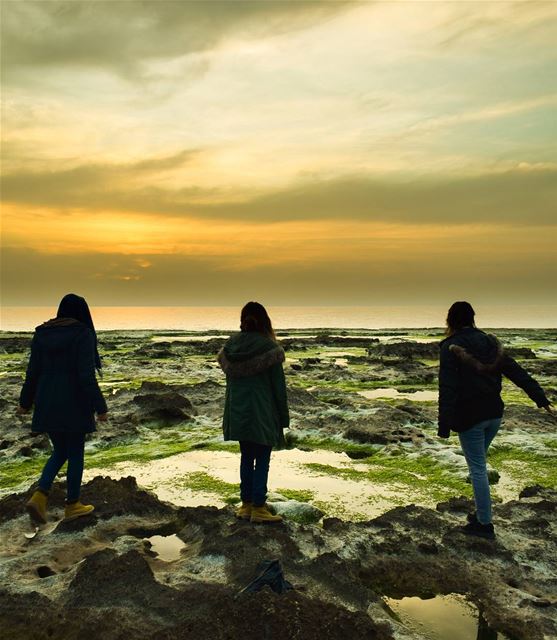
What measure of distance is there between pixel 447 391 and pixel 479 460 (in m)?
0.96

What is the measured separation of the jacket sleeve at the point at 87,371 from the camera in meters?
6.68

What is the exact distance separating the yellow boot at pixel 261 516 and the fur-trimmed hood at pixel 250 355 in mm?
1744

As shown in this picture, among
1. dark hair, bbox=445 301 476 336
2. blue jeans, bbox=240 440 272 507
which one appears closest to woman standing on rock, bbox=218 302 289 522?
blue jeans, bbox=240 440 272 507

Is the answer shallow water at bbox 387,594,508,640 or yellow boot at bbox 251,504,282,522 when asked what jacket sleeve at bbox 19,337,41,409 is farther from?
shallow water at bbox 387,594,508,640

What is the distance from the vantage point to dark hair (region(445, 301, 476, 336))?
265 inches

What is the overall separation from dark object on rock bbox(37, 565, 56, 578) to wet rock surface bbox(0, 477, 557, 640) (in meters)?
0.01

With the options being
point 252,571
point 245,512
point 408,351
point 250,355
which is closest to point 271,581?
point 252,571

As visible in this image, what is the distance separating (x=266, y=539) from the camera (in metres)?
6.14

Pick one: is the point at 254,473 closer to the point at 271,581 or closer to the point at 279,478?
the point at 271,581

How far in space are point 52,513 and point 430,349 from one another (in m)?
32.8

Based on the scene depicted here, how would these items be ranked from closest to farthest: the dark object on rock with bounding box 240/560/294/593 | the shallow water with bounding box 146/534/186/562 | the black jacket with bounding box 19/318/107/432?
the dark object on rock with bounding box 240/560/294/593 < the shallow water with bounding box 146/534/186/562 < the black jacket with bounding box 19/318/107/432

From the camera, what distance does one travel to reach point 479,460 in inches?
257

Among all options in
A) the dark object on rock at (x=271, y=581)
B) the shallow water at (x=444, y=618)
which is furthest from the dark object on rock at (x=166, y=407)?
the shallow water at (x=444, y=618)

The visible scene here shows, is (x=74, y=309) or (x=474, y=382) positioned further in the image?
(x=74, y=309)
